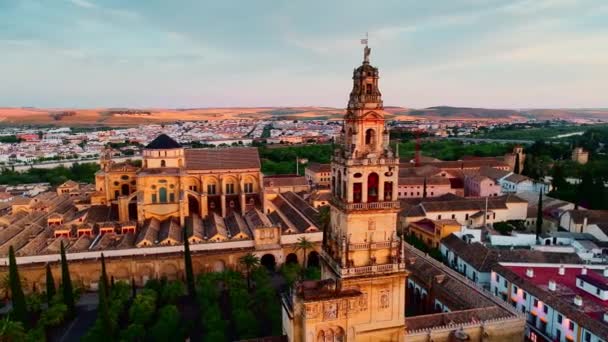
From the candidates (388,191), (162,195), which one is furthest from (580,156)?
(388,191)

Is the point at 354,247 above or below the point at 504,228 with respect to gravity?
above

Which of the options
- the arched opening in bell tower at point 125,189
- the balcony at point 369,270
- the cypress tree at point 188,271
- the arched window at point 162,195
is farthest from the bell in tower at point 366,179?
the arched opening in bell tower at point 125,189

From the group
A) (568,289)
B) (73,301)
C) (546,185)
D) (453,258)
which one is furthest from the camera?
(546,185)

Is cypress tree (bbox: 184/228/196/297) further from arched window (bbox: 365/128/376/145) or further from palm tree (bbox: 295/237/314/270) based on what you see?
arched window (bbox: 365/128/376/145)

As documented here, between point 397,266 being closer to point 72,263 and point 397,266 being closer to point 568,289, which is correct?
point 568,289

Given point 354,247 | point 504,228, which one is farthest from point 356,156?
point 504,228

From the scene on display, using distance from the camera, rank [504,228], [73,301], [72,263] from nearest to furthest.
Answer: [73,301], [72,263], [504,228]

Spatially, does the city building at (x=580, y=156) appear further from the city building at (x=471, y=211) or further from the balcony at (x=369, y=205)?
the balcony at (x=369, y=205)
